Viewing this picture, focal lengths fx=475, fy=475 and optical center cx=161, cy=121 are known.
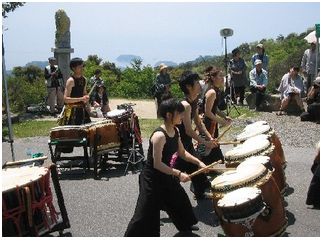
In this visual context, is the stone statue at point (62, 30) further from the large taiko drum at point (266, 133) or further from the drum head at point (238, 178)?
the drum head at point (238, 178)

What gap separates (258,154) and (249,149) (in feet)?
0.47

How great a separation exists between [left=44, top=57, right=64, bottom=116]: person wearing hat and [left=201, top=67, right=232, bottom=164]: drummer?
7.20 m

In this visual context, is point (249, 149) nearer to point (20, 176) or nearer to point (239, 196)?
point (239, 196)

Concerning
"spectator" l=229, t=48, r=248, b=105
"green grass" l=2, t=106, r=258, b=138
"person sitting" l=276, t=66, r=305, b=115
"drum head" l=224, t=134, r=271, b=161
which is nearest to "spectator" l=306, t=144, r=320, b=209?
"drum head" l=224, t=134, r=271, b=161

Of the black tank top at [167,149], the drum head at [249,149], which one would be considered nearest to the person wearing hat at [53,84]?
the drum head at [249,149]

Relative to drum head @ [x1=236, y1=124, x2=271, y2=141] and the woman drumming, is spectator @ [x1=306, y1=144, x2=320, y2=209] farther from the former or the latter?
the woman drumming

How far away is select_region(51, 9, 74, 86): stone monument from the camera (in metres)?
13.5

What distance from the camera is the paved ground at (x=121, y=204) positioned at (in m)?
4.69

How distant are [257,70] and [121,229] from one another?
24.9ft

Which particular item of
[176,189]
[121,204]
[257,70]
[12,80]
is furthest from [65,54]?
[176,189]

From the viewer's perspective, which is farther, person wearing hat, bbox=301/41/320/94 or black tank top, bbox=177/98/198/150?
person wearing hat, bbox=301/41/320/94

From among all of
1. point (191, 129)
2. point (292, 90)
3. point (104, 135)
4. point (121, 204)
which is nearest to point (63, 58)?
point (292, 90)

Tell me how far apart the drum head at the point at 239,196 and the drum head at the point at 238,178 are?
0.09 metres
